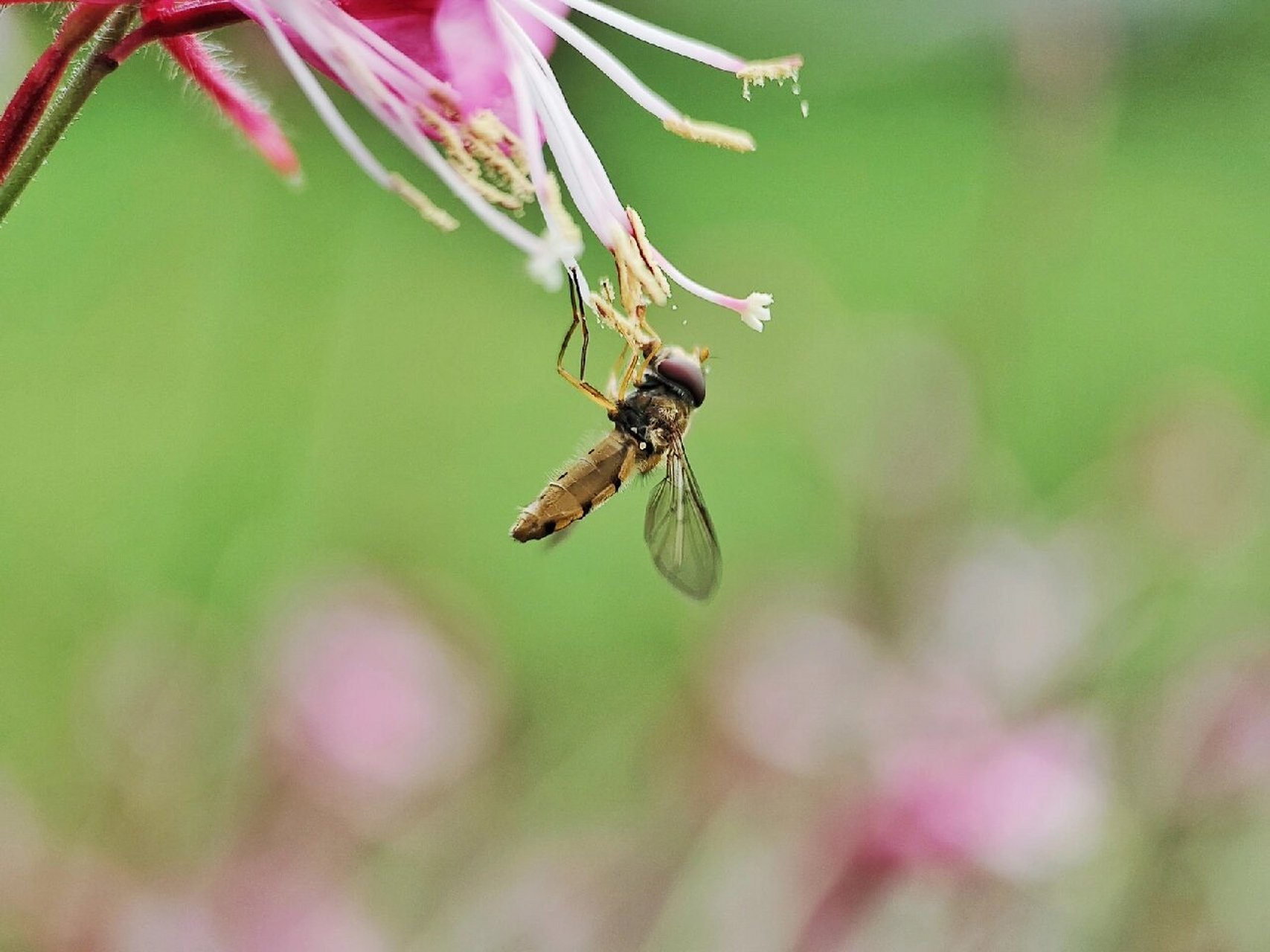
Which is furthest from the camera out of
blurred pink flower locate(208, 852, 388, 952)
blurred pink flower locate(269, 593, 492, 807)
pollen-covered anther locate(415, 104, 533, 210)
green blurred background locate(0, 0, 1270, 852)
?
green blurred background locate(0, 0, 1270, 852)

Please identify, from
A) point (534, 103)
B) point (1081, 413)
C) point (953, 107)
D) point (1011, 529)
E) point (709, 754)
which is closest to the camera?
point (534, 103)

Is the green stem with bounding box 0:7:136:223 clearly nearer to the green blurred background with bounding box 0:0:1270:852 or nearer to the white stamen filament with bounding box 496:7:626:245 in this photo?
the white stamen filament with bounding box 496:7:626:245

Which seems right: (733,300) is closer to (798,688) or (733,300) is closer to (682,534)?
(682,534)

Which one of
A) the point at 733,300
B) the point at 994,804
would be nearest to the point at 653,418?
the point at 733,300

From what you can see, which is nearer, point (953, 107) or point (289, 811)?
point (289, 811)

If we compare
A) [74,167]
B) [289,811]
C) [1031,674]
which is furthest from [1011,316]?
[74,167]

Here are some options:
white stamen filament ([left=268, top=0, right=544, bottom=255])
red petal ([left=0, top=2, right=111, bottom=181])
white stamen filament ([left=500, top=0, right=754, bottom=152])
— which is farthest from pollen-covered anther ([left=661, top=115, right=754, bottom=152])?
red petal ([left=0, top=2, right=111, bottom=181])

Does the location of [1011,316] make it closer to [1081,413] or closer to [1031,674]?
[1031,674]

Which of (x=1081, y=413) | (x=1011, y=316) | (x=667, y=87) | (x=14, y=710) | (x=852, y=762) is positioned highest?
(x=667, y=87)
